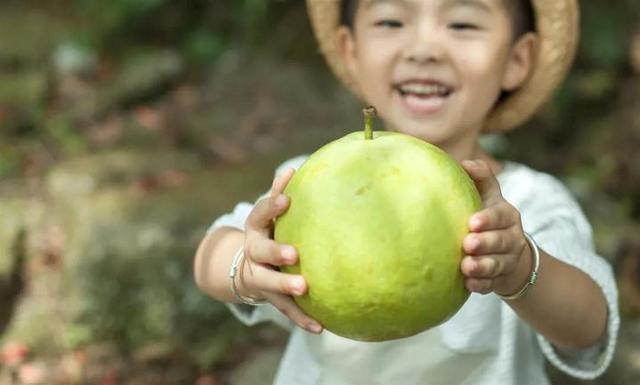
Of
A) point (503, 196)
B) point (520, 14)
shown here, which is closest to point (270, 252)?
point (503, 196)

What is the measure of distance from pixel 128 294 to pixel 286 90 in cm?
274

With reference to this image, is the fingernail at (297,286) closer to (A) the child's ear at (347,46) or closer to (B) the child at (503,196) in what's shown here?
(B) the child at (503,196)

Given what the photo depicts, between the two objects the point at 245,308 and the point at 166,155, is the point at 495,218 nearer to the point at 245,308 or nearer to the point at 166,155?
the point at 245,308

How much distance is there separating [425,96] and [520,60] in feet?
1.18

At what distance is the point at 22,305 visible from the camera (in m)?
3.80

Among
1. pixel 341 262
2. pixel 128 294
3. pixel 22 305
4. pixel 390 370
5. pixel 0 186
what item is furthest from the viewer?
pixel 0 186

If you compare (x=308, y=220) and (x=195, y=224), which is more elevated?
(x=308, y=220)

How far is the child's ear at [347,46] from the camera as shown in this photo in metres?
2.52

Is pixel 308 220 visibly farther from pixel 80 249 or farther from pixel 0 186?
pixel 0 186

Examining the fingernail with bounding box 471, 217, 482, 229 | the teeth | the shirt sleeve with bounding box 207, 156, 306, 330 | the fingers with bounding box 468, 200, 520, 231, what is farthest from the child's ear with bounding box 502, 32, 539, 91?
the fingernail with bounding box 471, 217, 482, 229

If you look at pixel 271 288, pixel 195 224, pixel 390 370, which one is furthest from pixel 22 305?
pixel 271 288

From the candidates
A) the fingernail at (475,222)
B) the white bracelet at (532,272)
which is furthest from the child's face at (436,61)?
the fingernail at (475,222)

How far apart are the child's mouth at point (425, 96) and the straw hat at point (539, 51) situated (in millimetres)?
365

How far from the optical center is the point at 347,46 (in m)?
A: 2.56
